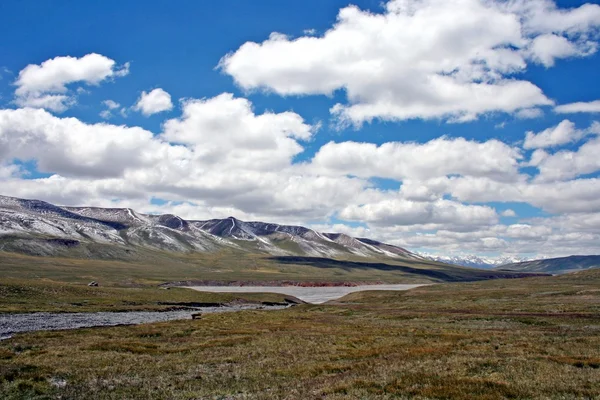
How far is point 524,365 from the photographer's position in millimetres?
28172


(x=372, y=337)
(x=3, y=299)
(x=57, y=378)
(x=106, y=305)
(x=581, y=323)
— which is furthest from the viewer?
(x=106, y=305)

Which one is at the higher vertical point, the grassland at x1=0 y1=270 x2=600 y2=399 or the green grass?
the grassland at x1=0 y1=270 x2=600 y2=399

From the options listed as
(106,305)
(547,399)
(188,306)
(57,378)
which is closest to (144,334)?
(57,378)

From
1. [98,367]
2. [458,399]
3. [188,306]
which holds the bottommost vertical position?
[188,306]

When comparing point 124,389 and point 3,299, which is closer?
point 124,389

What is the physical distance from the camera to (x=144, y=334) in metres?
54.7

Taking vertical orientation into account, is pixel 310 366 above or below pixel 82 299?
above

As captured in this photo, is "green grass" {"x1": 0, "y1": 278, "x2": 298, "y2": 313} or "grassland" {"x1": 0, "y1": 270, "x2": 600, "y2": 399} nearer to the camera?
"grassland" {"x1": 0, "y1": 270, "x2": 600, "y2": 399}

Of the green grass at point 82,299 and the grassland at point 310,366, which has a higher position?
the grassland at point 310,366

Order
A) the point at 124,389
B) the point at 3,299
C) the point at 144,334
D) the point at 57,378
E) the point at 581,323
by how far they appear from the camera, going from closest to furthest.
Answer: the point at 124,389, the point at 57,378, the point at 144,334, the point at 581,323, the point at 3,299

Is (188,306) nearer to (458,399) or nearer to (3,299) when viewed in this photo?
(3,299)

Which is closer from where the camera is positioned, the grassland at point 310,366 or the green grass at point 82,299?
the grassland at point 310,366

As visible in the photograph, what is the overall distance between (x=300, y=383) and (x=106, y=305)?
3743 inches

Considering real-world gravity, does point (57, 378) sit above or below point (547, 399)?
below
